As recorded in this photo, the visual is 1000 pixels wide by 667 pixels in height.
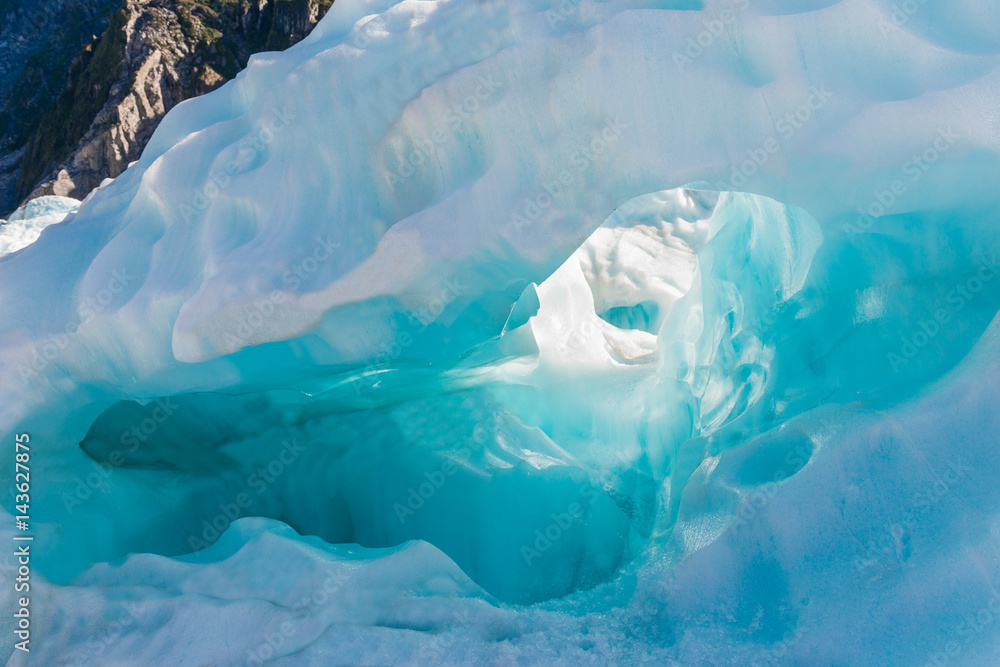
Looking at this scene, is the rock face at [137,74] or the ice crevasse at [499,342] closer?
the ice crevasse at [499,342]

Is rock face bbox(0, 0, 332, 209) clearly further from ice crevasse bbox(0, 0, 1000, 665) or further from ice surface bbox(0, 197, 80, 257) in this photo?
ice crevasse bbox(0, 0, 1000, 665)

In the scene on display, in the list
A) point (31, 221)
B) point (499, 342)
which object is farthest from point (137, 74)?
point (499, 342)

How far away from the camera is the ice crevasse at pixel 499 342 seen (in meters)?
2.21

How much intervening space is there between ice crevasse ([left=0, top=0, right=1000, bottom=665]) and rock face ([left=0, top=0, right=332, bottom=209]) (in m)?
16.6

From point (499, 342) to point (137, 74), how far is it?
772 inches

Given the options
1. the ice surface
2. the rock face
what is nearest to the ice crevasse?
the ice surface

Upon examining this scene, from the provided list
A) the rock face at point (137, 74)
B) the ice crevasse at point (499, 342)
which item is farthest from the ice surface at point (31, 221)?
the rock face at point (137, 74)

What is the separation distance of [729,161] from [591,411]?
186cm

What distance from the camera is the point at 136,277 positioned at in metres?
3.06

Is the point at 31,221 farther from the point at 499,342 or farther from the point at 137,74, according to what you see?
the point at 137,74

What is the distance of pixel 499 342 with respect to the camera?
3.81 meters

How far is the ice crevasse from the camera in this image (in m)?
2.21

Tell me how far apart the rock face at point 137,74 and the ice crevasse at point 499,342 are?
1657 cm

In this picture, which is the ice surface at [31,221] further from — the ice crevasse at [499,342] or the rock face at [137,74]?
the rock face at [137,74]
